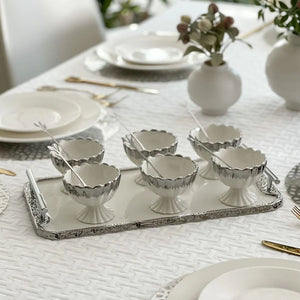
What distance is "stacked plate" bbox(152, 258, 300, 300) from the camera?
2.97ft

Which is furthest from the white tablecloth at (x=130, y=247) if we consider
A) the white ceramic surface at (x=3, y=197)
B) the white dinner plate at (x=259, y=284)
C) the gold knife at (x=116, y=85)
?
the gold knife at (x=116, y=85)

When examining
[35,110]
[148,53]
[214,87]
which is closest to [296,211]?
[214,87]

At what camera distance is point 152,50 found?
6.55 feet

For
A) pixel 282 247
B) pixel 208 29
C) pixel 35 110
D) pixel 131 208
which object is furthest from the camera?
pixel 35 110

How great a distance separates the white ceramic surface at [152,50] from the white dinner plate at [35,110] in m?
0.34

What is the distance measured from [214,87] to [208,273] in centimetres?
69

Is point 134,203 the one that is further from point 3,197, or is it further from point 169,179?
point 3,197

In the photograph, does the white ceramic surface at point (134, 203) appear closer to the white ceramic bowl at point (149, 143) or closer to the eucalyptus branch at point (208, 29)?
the white ceramic bowl at point (149, 143)

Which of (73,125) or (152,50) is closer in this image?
(73,125)

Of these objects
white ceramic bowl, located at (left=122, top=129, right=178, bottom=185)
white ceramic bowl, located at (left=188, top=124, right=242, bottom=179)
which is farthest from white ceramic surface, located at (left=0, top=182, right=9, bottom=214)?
white ceramic bowl, located at (left=188, top=124, right=242, bottom=179)

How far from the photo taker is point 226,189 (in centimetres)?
123

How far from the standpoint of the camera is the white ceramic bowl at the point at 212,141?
4.17ft

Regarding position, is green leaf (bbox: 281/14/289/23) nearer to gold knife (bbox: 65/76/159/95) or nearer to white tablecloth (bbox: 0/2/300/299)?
white tablecloth (bbox: 0/2/300/299)

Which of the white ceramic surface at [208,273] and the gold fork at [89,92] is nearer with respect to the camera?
the white ceramic surface at [208,273]
